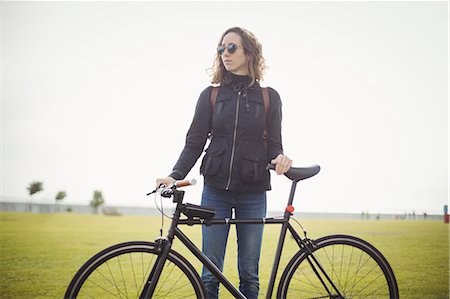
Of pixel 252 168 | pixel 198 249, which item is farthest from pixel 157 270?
pixel 252 168

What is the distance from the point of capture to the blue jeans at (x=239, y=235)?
87.1 inches

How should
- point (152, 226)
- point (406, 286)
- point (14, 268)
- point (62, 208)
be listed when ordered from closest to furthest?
point (406, 286) → point (14, 268) → point (152, 226) → point (62, 208)

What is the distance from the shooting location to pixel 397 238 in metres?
7.72

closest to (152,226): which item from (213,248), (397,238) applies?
(397,238)

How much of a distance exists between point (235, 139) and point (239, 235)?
1.70ft

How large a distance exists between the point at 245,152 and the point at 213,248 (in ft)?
1.77

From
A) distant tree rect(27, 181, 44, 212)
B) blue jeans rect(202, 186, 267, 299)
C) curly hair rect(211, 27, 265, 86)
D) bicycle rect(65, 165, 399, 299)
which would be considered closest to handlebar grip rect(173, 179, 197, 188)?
bicycle rect(65, 165, 399, 299)

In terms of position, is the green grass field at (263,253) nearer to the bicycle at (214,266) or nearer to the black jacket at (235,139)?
the bicycle at (214,266)

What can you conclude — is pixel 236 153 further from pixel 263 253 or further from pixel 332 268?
pixel 263 253

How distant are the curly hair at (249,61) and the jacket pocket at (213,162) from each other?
41 centimetres

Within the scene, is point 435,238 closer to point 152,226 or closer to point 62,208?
point 152,226

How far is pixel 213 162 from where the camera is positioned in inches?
87.1

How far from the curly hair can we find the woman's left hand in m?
0.49

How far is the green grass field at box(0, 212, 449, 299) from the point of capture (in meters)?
4.36
